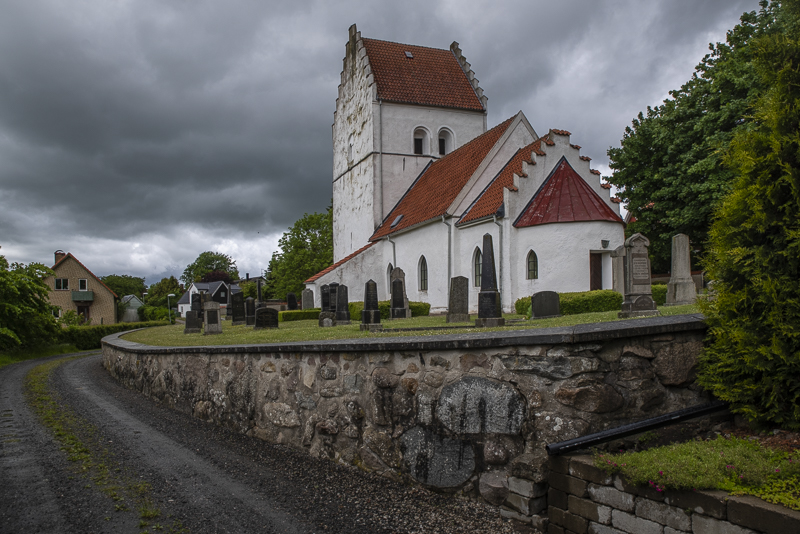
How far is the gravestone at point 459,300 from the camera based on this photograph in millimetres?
12500

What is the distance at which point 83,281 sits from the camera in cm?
4834

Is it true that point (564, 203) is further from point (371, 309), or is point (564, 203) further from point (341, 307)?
point (371, 309)

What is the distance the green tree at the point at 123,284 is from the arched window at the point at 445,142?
76.5 m

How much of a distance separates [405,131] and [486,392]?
945 inches

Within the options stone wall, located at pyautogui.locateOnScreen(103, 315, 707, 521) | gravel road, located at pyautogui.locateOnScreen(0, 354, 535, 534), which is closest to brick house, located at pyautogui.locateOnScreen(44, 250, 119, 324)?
gravel road, located at pyautogui.locateOnScreen(0, 354, 535, 534)

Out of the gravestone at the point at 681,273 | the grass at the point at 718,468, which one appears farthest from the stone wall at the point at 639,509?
the gravestone at the point at 681,273

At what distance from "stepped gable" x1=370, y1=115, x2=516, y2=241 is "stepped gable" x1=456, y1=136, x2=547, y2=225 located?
32.9 inches

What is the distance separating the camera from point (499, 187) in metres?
19.4

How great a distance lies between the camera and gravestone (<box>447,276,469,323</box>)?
12.5 metres

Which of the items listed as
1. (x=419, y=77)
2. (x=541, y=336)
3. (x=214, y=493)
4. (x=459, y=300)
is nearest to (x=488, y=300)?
(x=459, y=300)

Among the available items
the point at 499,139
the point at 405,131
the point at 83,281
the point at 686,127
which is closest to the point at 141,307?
the point at 83,281

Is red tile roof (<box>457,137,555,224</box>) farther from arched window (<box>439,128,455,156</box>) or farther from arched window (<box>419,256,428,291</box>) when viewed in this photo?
arched window (<box>439,128,455,156</box>)

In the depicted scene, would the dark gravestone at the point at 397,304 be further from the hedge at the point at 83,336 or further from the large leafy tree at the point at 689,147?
the hedge at the point at 83,336

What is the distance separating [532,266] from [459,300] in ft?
18.9
